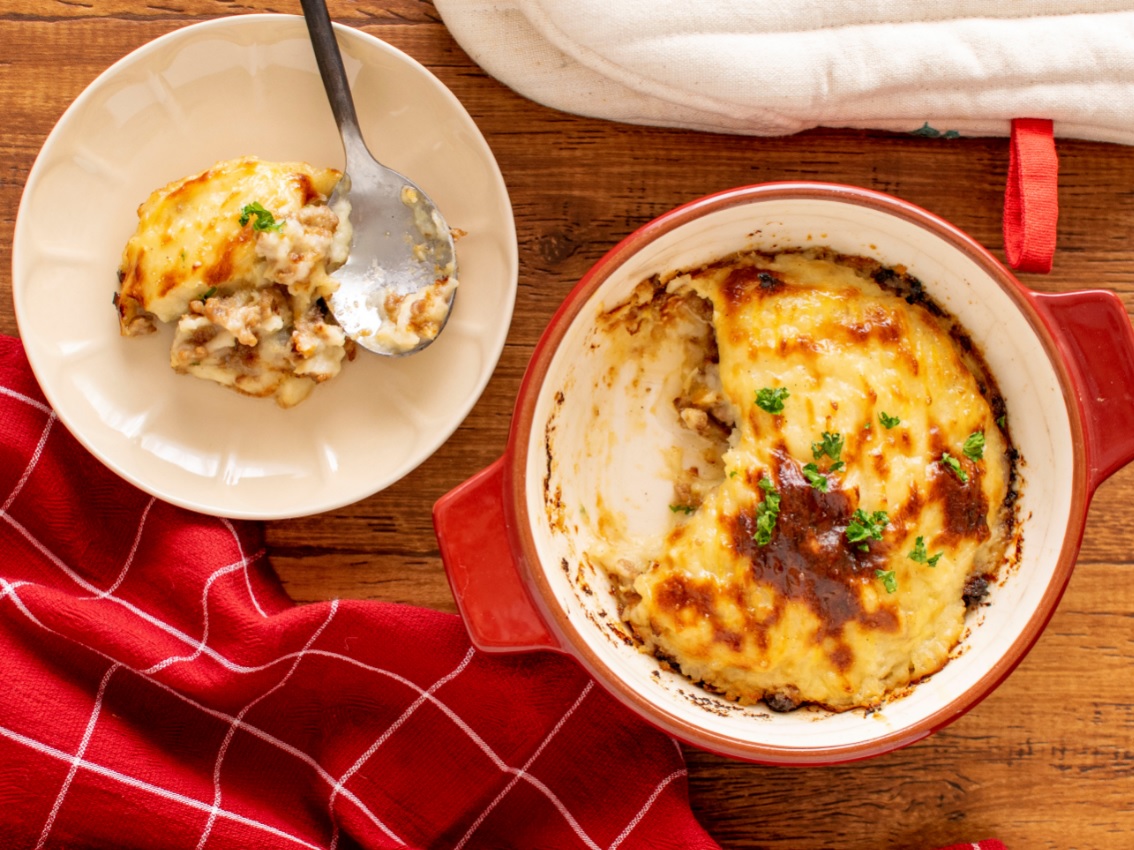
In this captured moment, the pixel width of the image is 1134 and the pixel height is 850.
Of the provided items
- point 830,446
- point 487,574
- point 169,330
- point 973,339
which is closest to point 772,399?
point 830,446

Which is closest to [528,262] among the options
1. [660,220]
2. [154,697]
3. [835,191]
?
[660,220]

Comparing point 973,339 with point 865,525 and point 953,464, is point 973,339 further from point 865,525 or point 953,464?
point 865,525

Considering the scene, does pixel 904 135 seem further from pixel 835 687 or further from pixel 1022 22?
pixel 835 687

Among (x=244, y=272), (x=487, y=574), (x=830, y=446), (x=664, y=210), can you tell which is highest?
(x=664, y=210)

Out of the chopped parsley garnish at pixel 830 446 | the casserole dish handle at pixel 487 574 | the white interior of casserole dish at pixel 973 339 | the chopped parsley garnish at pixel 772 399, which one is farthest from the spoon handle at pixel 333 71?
the chopped parsley garnish at pixel 830 446

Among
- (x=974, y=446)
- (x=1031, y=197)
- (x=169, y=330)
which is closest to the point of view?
(x=974, y=446)

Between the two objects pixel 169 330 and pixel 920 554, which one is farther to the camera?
pixel 169 330
